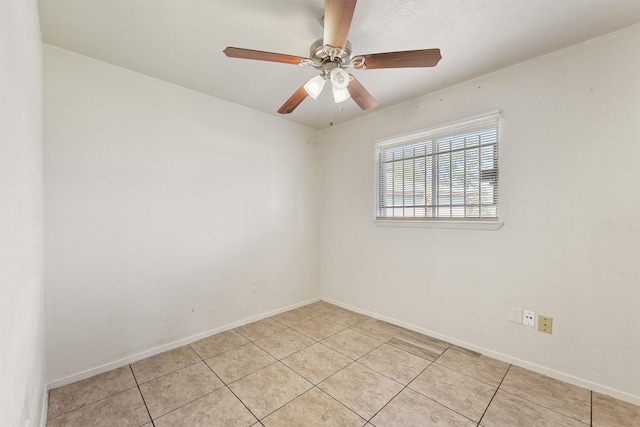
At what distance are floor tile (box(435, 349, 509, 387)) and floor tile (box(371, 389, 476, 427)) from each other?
1.68 ft

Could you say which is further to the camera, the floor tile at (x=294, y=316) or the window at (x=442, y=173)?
the floor tile at (x=294, y=316)

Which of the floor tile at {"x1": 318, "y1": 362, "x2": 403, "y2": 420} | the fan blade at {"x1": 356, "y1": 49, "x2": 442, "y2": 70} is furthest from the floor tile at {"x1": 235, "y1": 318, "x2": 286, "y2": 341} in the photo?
the fan blade at {"x1": 356, "y1": 49, "x2": 442, "y2": 70}

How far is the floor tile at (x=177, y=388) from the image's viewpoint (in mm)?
1742

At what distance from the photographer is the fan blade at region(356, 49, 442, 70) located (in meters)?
1.45

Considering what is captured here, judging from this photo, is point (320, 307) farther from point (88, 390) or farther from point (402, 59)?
point (402, 59)

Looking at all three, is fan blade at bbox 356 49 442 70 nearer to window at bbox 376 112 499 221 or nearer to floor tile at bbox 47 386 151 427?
window at bbox 376 112 499 221

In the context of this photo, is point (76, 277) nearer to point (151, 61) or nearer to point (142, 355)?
point (142, 355)

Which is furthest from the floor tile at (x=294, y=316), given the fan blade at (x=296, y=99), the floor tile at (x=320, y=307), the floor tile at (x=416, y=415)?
the fan blade at (x=296, y=99)

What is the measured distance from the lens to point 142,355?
2291 millimetres

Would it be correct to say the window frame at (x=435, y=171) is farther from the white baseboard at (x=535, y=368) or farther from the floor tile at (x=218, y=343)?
the floor tile at (x=218, y=343)

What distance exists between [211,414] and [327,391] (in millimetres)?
758

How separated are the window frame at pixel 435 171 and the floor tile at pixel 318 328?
1.26 meters

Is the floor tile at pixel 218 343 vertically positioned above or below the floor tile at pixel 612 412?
below

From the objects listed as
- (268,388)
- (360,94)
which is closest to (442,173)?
(360,94)
